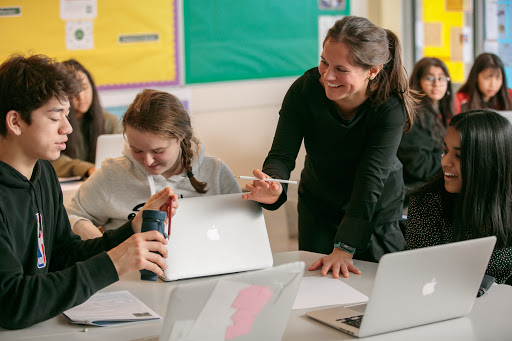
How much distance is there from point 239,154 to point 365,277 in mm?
2833

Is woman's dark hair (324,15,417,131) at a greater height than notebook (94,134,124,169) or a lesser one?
greater

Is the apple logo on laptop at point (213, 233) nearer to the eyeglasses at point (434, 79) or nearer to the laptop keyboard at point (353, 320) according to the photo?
the laptop keyboard at point (353, 320)

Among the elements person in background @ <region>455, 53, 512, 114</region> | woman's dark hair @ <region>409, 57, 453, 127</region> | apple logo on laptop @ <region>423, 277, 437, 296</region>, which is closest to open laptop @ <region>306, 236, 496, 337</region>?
apple logo on laptop @ <region>423, 277, 437, 296</region>

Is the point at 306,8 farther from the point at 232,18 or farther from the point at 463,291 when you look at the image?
the point at 463,291

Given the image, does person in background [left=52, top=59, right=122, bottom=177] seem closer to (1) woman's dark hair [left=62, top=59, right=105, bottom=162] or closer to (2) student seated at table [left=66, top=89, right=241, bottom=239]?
(1) woman's dark hair [left=62, top=59, right=105, bottom=162]

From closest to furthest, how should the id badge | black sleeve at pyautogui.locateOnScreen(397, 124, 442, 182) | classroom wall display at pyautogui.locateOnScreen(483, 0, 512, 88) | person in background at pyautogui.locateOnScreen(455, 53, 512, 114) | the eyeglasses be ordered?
the id badge
black sleeve at pyautogui.locateOnScreen(397, 124, 442, 182)
the eyeglasses
person in background at pyautogui.locateOnScreen(455, 53, 512, 114)
classroom wall display at pyautogui.locateOnScreen(483, 0, 512, 88)

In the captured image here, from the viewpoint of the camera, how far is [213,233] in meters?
1.73

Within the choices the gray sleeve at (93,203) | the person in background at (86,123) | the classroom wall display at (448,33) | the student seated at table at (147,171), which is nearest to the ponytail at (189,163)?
the student seated at table at (147,171)

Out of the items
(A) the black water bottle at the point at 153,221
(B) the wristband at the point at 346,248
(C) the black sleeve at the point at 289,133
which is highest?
(C) the black sleeve at the point at 289,133

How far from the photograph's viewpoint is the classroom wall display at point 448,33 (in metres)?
4.76

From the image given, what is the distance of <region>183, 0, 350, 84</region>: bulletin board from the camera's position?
434cm

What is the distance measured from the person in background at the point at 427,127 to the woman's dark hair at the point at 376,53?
1.51 metres

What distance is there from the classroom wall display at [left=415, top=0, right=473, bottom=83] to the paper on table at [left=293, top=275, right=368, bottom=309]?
3.51 meters

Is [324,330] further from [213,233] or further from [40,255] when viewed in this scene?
[40,255]
